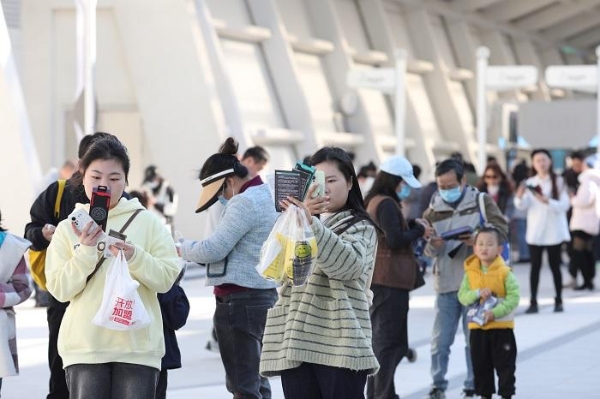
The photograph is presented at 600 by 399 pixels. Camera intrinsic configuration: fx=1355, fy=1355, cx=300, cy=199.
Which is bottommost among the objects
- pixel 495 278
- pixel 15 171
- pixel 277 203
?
pixel 495 278

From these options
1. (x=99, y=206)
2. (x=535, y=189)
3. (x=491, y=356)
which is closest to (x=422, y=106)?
(x=535, y=189)

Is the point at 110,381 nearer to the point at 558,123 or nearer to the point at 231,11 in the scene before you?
the point at 231,11

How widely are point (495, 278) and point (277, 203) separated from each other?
425 centimetres

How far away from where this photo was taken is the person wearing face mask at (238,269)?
25.2ft

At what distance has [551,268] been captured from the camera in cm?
1580

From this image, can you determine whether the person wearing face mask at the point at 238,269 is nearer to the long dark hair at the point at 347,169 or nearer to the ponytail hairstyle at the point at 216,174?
the ponytail hairstyle at the point at 216,174

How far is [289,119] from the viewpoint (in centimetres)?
2719

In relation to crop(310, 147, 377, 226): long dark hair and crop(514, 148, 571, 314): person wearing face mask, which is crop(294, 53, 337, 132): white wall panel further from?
crop(310, 147, 377, 226): long dark hair

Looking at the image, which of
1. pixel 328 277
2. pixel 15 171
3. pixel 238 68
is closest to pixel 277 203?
pixel 328 277

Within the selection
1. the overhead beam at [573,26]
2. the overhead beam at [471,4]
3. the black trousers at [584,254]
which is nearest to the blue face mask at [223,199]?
the black trousers at [584,254]

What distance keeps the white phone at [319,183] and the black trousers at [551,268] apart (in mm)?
10371

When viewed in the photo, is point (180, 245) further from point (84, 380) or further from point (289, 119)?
point (289, 119)

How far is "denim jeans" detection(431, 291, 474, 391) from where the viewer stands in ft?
31.7

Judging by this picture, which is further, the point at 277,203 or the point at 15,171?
the point at 15,171
